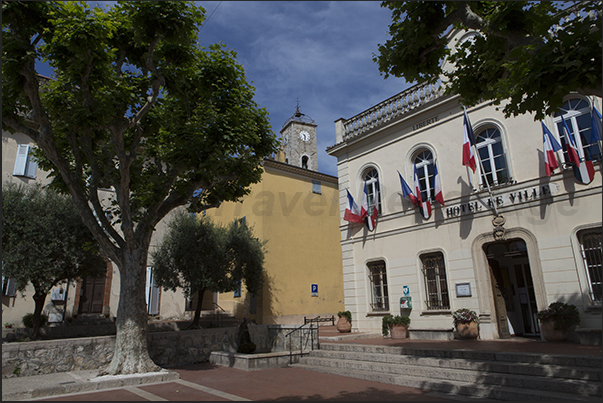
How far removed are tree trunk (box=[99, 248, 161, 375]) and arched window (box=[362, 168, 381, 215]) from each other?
9.12 m

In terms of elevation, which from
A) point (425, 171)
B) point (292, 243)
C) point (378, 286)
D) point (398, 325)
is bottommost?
point (398, 325)

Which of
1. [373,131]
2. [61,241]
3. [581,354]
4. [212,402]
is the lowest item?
[212,402]

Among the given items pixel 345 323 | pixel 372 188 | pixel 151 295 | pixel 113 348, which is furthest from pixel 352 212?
pixel 151 295

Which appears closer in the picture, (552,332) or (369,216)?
(552,332)

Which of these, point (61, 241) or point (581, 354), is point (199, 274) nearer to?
point (61, 241)

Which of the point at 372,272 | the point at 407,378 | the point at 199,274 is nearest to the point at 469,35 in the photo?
the point at 372,272

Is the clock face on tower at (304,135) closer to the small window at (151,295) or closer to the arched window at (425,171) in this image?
the small window at (151,295)

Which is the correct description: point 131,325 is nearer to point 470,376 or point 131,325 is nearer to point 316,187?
point 470,376

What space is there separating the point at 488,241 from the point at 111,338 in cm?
1151

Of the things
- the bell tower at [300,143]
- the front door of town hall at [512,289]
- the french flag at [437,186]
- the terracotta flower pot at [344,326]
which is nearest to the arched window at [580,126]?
the front door of town hall at [512,289]

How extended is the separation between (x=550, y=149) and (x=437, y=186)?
11.6ft

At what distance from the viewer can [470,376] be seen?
24.8 feet

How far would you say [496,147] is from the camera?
39.5ft

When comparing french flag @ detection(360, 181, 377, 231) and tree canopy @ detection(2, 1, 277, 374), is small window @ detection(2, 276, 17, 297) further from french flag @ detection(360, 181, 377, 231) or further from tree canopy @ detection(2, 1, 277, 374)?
french flag @ detection(360, 181, 377, 231)
